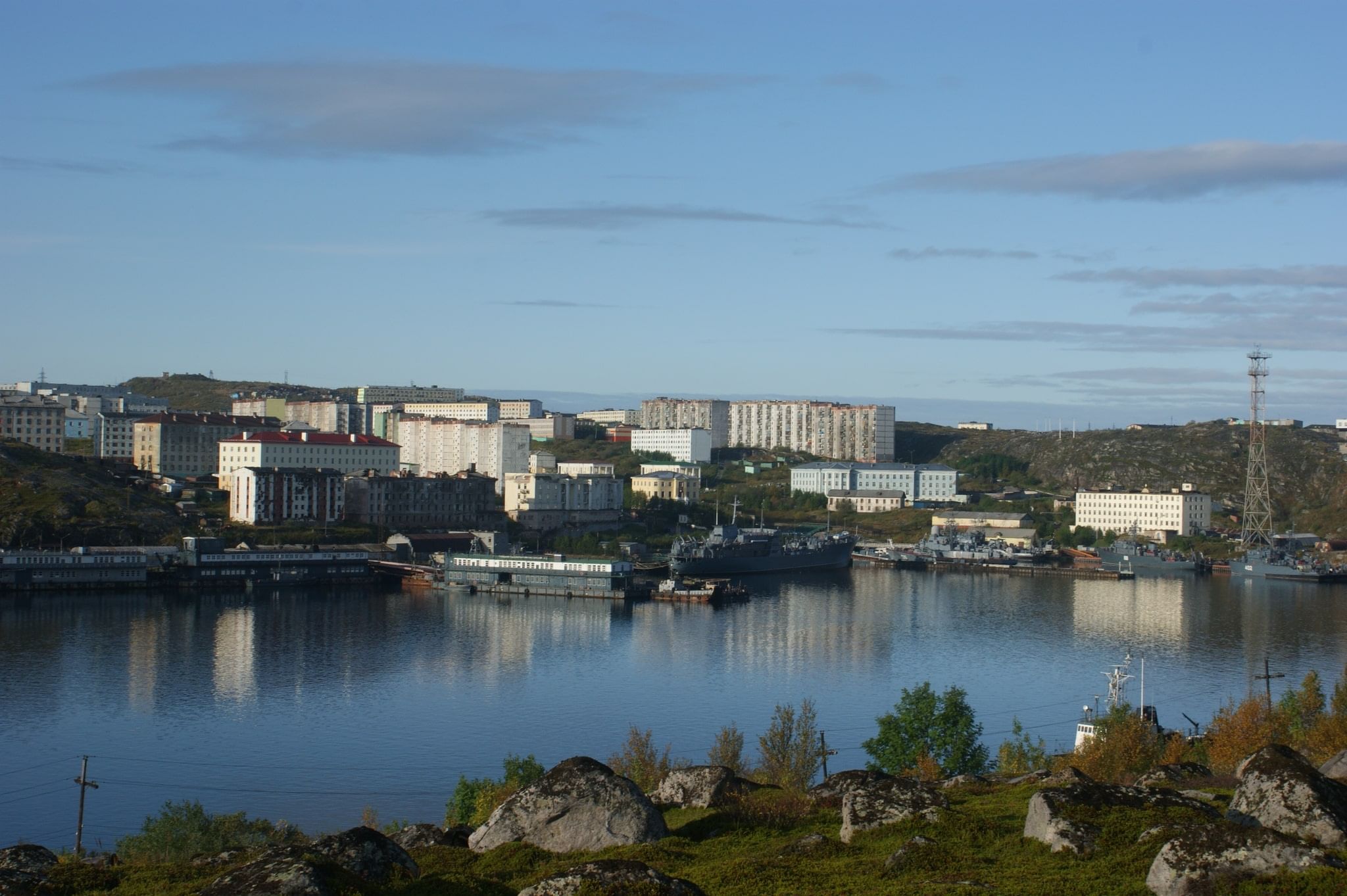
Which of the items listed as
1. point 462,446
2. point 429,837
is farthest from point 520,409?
point 429,837

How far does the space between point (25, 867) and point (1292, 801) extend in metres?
5.52

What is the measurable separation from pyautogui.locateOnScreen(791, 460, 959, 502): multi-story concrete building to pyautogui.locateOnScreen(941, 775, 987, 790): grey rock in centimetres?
4377

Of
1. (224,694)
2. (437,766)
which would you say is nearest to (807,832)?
(437,766)

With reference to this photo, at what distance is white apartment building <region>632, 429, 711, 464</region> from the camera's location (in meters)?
60.1

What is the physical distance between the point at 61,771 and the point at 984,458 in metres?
50.9

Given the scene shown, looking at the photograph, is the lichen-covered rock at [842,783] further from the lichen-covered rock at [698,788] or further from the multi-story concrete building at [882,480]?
the multi-story concrete building at [882,480]

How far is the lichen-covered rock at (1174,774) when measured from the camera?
8.70 meters

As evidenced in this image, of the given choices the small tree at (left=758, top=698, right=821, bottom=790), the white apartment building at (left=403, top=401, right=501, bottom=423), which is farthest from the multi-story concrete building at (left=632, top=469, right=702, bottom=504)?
the small tree at (left=758, top=698, right=821, bottom=790)

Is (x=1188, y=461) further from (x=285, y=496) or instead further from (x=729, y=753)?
(x=729, y=753)

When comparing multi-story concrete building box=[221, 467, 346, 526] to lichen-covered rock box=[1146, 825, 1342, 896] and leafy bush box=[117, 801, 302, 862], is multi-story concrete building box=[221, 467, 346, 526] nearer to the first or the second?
leafy bush box=[117, 801, 302, 862]

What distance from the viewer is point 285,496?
37.3 meters

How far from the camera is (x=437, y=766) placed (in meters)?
14.4

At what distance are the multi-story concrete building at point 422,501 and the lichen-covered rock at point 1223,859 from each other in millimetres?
35406

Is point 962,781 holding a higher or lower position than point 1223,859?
lower
